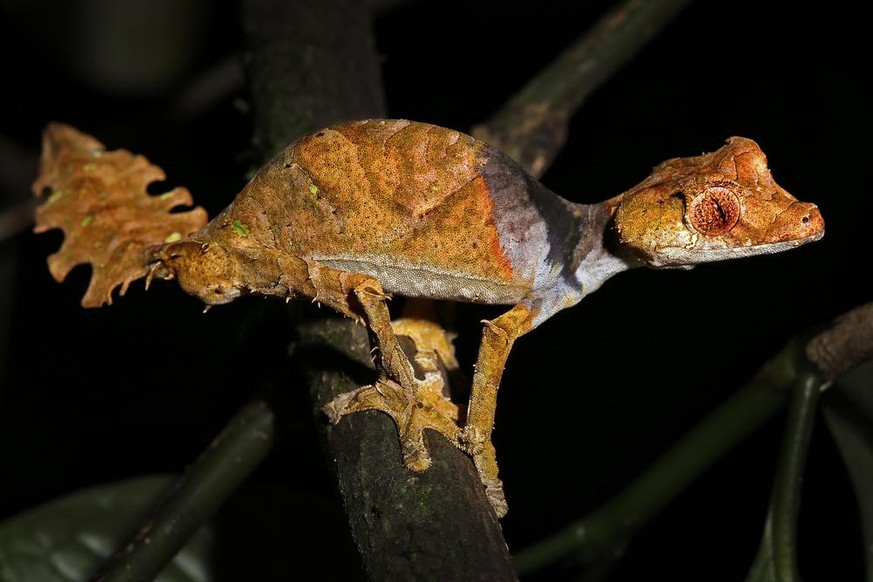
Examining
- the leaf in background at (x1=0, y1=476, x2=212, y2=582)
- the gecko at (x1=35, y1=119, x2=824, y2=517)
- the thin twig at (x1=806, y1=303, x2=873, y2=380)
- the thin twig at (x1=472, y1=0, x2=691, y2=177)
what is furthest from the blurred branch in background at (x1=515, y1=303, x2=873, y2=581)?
the thin twig at (x1=472, y1=0, x2=691, y2=177)

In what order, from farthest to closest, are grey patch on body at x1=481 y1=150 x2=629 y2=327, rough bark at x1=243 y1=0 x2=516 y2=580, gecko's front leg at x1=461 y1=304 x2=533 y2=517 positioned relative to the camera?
grey patch on body at x1=481 y1=150 x2=629 y2=327 → gecko's front leg at x1=461 y1=304 x2=533 y2=517 → rough bark at x1=243 y1=0 x2=516 y2=580

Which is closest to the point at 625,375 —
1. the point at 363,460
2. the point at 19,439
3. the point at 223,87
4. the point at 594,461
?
the point at 594,461

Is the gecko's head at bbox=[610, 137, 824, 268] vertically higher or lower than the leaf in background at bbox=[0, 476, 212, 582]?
higher

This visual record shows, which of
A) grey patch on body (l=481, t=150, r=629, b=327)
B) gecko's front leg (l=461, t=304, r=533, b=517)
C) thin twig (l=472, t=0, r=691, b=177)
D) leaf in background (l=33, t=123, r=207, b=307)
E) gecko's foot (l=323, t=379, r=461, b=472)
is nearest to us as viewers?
gecko's foot (l=323, t=379, r=461, b=472)

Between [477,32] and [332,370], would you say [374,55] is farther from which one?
[477,32]

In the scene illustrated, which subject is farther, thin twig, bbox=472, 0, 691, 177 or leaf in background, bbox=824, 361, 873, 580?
thin twig, bbox=472, 0, 691, 177

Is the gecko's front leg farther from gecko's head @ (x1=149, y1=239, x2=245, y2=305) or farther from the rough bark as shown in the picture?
gecko's head @ (x1=149, y1=239, x2=245, y2=305)
